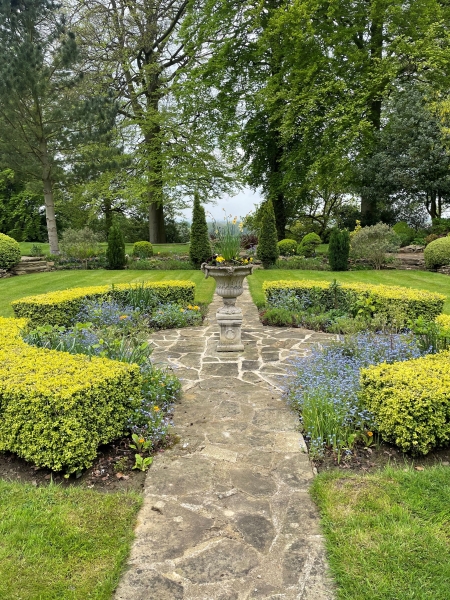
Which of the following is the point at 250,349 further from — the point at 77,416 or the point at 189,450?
the point at 77,416

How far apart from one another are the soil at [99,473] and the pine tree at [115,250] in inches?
473

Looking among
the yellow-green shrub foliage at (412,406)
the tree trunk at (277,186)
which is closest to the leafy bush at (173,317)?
the yellow-green shrub foliage at (412,406)

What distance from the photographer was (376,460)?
3408 millimetres

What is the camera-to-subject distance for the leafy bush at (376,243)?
14.2m

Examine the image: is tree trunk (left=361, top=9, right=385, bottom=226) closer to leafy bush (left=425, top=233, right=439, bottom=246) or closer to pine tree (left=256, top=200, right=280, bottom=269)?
leafy bush (left=425, top=233, right=439, bottom=246)

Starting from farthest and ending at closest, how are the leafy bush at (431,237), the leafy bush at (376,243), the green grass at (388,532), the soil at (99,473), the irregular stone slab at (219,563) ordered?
the leafy bush at (431,237)
the leafy bush at (376,243)
the soil at (99,473)
the irregular stone slab at (219,563)
the green grass at (388,532)

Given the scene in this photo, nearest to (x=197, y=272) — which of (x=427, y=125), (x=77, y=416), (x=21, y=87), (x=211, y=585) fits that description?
(x=21, y=87)

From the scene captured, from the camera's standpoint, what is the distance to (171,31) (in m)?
19.5

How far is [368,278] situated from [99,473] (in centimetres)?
1067

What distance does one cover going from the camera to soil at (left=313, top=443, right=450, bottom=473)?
10.9 feet

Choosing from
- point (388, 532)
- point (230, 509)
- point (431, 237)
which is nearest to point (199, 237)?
point (431, 237)

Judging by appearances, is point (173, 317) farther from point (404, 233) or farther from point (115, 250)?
point (404, 233)

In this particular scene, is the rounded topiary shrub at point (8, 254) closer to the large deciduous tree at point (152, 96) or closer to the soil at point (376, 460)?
the large deciduous tree at point (152, 96)

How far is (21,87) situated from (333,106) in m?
11.6
